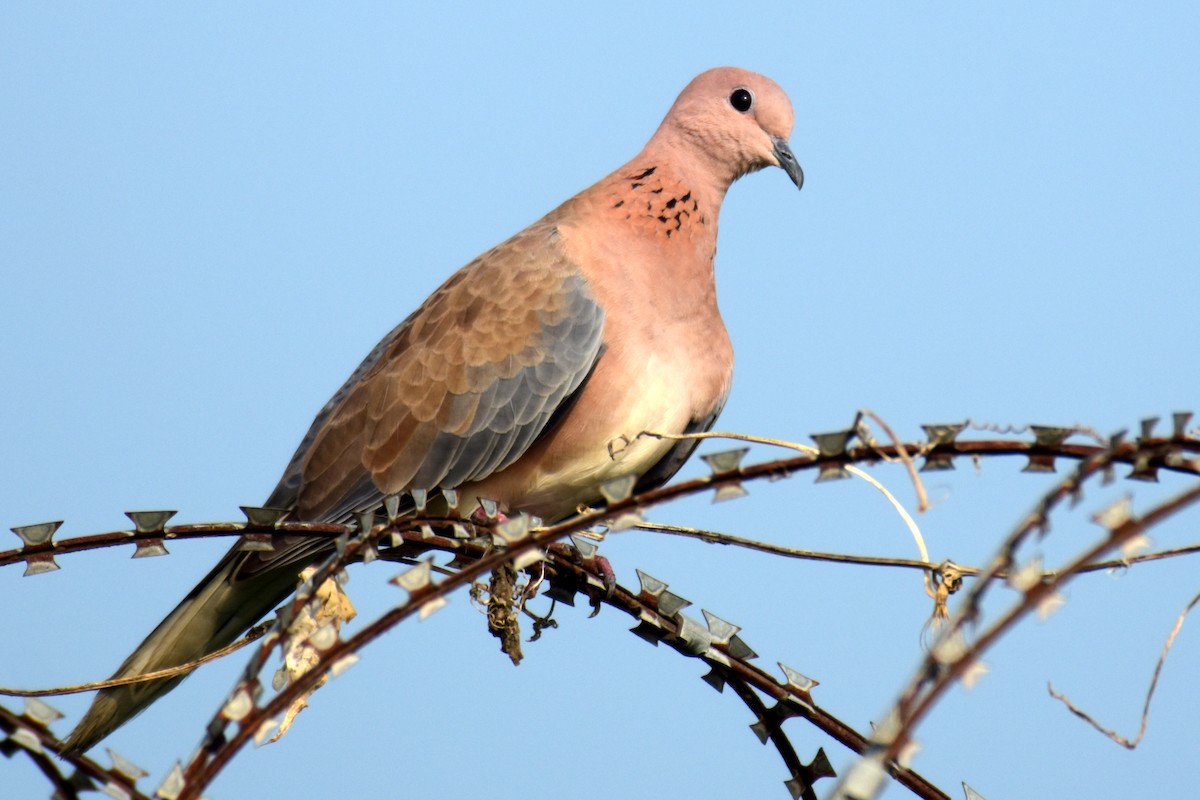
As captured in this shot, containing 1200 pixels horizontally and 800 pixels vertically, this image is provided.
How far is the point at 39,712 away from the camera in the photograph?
140cm

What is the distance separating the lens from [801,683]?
6.51 ft

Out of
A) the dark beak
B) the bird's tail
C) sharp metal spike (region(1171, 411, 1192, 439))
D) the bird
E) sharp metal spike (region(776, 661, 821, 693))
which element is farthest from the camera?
the dark beak

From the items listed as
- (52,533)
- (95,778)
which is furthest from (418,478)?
(95,778)

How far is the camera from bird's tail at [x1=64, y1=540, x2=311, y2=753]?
3010 mm

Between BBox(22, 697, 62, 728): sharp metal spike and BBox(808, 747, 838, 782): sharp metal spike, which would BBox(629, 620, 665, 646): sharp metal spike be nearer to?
BBox(808, 747, 838, 782): sharp metal spike

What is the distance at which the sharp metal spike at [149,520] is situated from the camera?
168 centimetres

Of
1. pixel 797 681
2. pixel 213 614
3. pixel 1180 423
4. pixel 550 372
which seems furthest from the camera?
pixel 550 372

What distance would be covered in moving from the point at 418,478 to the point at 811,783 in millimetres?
1761

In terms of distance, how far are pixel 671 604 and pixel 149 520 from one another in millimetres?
829

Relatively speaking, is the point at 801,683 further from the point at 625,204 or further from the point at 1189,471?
the point at 625,204

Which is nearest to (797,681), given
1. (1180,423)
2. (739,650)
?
(739,650)

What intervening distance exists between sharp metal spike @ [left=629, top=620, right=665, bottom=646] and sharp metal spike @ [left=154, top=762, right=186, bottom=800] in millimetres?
1030

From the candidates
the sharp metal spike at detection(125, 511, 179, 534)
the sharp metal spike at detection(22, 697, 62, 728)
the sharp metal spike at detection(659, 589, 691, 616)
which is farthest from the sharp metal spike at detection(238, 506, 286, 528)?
the sharp metal spike at detection(659, 589, 691, 616)

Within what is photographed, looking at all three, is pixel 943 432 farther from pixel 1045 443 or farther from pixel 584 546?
pixel 584 546
